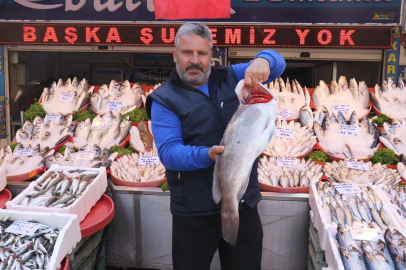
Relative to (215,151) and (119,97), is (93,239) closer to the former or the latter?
(215,151)

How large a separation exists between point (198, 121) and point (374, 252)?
136 cm

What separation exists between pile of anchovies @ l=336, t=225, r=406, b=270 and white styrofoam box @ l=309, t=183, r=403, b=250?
10 centimetres

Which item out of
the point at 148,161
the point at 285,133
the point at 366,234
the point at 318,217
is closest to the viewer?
the point at 366,234

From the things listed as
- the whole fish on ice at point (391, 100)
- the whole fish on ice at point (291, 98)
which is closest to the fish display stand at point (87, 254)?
the whole fish on ice at point (291, 98)

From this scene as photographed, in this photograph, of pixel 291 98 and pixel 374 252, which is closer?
pixel 374 252

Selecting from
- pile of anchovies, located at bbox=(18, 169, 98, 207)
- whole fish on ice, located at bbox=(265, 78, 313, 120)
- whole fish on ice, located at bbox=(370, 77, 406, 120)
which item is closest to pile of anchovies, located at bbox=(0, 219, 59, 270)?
pile of anchovies, located at bbox=(18, 169, 98, 207)

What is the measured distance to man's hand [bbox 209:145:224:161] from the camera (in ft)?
5.76

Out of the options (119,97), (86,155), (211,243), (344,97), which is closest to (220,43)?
(119,97)

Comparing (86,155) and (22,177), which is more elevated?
(86,155)

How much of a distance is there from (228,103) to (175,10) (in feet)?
13.1

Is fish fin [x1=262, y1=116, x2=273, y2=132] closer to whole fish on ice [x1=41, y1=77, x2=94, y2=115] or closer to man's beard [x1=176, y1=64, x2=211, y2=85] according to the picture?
man's beard [x1=176, y1=64, x2=211, y2=85]

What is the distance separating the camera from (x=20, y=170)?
3.71 m

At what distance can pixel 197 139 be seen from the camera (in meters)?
2.14

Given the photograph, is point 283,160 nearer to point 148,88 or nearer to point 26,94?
point 148,88
